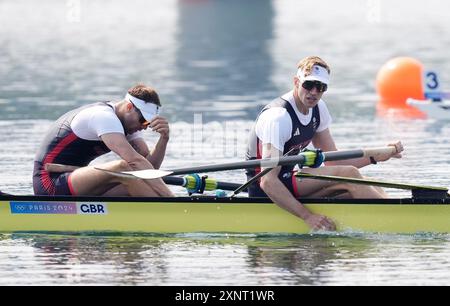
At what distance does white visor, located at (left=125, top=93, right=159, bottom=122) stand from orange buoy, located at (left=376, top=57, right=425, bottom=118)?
1339 cm

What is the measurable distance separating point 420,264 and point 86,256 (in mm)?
3213

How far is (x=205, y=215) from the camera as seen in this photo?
13969 millimetres

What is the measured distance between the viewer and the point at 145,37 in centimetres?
5166

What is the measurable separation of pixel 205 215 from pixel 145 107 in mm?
1263

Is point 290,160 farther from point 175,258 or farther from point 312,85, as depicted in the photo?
point 175,258

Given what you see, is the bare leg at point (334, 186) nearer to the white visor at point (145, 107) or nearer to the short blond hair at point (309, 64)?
the short blond hair at point (309, 64)

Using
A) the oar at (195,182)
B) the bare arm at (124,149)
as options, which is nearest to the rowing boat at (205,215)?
the bare arm at (124,149)

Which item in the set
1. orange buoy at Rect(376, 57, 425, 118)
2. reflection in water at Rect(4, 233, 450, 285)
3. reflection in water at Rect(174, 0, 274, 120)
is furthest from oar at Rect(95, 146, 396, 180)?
orange buoy at Rect(376, 57, 425, 118)

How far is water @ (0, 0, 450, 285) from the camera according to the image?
12766 mm

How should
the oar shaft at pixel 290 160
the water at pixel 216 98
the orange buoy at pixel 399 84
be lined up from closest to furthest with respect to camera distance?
the water at pixel 216 98
the oar shaft at pixel 290 160
the orange buoy at pixel 399 84

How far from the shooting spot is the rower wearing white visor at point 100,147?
45.1 feet

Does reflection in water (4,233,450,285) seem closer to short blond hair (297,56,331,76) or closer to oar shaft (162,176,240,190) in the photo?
oar shaft (162,176,240,190)

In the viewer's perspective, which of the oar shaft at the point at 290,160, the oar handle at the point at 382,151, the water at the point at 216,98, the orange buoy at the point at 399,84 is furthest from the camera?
the orange buoy at the point at 399,84
